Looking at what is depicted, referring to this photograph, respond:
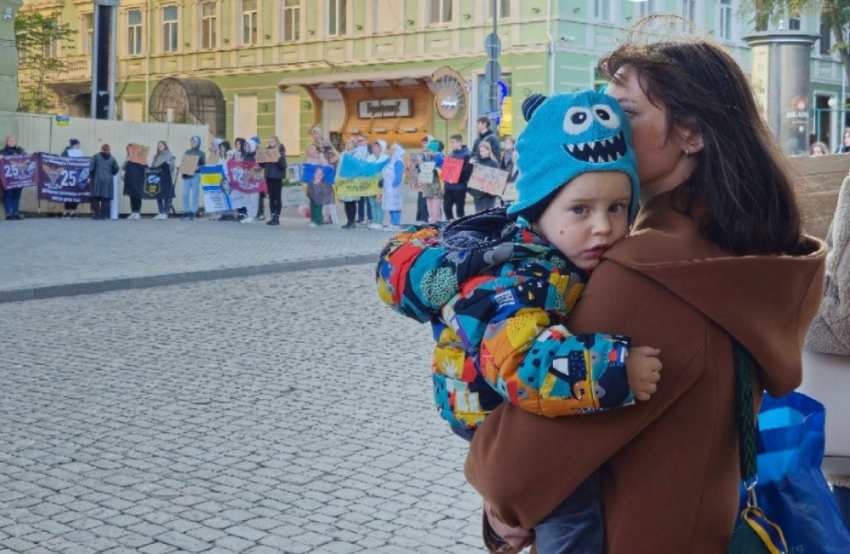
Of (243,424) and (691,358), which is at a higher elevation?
(691,358)

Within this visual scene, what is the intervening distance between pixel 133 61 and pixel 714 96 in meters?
50.9

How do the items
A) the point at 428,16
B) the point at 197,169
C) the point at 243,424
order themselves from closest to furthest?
the point at 243,424, the point at 197,169, the point at 428,16

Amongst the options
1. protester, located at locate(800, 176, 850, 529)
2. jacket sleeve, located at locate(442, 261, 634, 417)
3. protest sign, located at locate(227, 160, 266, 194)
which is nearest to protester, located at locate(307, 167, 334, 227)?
protest sign, located at locate(227, 160, 266, 194)

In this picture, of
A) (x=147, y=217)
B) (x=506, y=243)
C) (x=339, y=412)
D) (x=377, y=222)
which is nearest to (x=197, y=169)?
(x=147, y=217)

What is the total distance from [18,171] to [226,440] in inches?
815

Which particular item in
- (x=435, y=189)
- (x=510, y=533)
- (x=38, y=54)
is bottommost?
(x=510, y=533)

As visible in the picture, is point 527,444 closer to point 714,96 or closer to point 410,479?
point 714,96

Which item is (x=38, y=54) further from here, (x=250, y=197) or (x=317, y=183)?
Result: (x=317, y=183)

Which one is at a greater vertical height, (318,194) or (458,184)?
(458,184)

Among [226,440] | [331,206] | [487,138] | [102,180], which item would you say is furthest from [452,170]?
[226,440]

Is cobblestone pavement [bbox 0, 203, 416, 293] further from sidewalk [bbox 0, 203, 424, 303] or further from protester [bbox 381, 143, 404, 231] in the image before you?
protester [bbox 381, 143, 404, 231]

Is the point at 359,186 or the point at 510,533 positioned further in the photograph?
the point at 359,186

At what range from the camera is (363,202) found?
25359mm

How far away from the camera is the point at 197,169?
28.5 m
